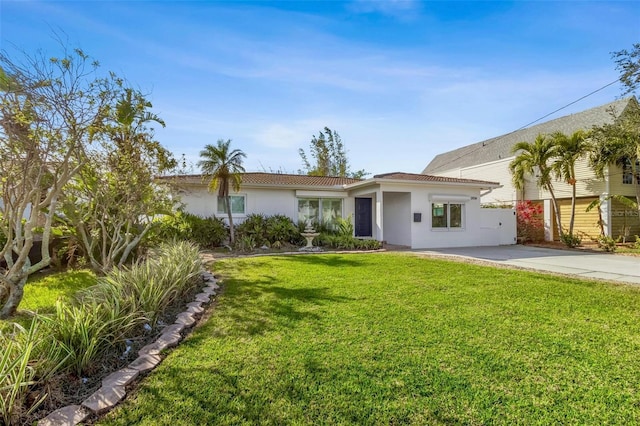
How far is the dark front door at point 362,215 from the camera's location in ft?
58.9

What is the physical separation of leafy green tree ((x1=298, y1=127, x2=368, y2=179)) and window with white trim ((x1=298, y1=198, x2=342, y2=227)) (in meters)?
22.8

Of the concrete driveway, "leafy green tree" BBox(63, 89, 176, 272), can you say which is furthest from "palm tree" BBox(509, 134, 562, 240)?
"leafy green tree" BBox(63, 89, 176, 272)

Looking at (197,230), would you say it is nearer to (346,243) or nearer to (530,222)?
(346,243)

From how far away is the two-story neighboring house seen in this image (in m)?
16.8

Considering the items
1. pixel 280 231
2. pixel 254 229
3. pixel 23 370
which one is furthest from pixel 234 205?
pixel 23 370

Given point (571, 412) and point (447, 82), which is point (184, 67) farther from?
point (571, 412)

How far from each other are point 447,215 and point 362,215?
4.45 metres

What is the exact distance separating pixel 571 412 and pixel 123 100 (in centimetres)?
729

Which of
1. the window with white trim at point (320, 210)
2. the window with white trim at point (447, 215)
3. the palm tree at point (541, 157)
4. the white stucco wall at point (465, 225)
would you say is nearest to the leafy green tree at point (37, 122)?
the white stucco wall at point (465, 225)

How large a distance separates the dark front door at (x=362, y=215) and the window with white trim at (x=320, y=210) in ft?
3.40

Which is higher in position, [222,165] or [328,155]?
[328,155]

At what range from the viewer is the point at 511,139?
79.1 feet

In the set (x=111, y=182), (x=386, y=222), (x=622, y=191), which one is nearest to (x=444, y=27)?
(x=386, y=222)

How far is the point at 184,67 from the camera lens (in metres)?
9.78
